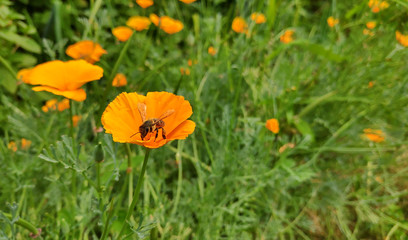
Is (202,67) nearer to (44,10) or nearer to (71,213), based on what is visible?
(71,213)

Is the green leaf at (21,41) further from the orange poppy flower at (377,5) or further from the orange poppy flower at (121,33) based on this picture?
Answer: the orange poppy flower at (377,5)

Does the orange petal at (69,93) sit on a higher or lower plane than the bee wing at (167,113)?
lower

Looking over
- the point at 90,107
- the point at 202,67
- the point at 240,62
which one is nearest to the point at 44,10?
the point at 90,107

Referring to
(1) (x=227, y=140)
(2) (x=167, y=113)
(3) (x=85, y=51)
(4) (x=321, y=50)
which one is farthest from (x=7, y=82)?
(4) (x=321, y=50)

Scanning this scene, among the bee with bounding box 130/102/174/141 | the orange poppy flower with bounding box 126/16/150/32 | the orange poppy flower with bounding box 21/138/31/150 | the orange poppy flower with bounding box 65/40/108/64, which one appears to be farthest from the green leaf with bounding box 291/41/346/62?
the orange poppy flower with bounding box 21/138/31/150

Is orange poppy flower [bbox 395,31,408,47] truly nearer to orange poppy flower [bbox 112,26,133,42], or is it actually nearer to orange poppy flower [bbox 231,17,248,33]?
orange poppy flower [bbox 231,17,248,33]

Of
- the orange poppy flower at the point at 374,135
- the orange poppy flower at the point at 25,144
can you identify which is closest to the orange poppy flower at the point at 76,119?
the orange poppy flower at the point at 25,144

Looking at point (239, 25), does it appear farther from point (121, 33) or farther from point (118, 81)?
point (118, 81)
